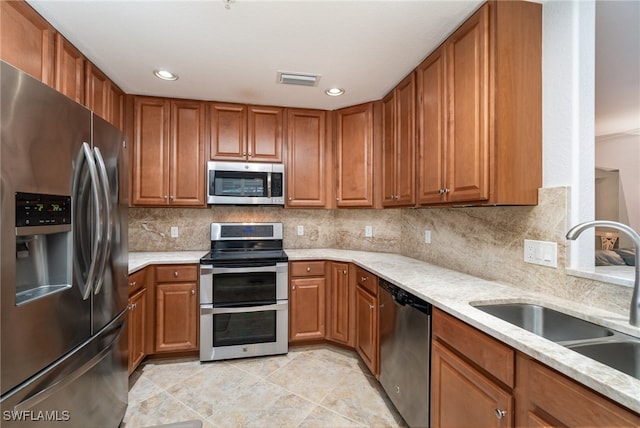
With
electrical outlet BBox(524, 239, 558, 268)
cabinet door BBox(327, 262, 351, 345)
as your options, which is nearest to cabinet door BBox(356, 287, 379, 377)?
cabinet door BBox(327, 262, 351, 345)

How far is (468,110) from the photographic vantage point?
1.51m

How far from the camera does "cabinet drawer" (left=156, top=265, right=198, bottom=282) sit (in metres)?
2.33

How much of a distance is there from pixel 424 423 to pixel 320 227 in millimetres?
2068

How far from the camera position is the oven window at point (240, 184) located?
8.73ft

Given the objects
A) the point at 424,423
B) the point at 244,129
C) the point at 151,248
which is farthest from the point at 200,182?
the point at 424,423

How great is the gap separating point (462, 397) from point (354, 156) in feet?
6.95

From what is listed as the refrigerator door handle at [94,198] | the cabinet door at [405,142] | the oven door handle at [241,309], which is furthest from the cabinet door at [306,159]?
the refrigerator door handle at [94,198]

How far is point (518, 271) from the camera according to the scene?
1538mm

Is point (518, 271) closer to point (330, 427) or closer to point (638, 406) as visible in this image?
point (638, 406)

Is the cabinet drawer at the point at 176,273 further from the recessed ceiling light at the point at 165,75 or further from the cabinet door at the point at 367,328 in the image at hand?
the recessed ceiling light at the point at 165,75

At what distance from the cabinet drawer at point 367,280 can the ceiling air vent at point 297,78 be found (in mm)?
1598

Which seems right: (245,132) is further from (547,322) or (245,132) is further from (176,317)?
(547,322)

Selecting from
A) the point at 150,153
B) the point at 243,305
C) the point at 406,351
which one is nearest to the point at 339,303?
the point at 243,305

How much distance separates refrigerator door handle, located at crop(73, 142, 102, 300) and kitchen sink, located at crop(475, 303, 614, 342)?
177cm
